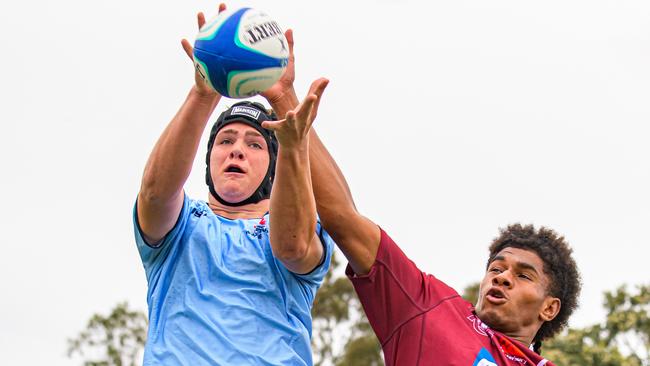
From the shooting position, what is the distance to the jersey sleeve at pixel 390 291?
659 centimetres

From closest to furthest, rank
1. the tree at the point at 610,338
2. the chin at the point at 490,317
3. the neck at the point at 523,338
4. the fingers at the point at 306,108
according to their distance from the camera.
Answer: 1. the fingers at the point at 306,108
2. the chin at the point at 490,317
3. the neck at the point at 523,338
4. the tree at the point at 610,338

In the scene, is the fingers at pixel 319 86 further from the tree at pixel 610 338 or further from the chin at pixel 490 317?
the tree at pixel 610 338

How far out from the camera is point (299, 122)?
5609mm

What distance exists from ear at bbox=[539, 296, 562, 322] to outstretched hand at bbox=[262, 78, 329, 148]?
8.29ft

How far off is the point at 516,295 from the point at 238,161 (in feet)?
7.00

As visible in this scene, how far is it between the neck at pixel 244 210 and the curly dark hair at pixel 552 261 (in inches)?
76.8

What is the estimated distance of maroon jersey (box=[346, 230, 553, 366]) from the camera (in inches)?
256

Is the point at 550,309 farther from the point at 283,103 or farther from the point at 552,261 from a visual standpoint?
the point at 283,103

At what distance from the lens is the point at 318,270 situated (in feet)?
20.2

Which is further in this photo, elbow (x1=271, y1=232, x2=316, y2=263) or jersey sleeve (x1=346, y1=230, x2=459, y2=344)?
jersey sleeve (x1=346, y1=230, x2=459, y2=344)

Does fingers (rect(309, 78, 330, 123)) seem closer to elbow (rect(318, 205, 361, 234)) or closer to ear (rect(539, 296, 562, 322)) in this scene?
elbow (rect(318, 205, 361, 234))

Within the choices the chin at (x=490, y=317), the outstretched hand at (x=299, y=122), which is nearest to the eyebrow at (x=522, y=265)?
the chin at (x=490, y=317)

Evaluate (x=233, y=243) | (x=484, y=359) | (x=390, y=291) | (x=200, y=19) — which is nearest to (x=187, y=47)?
(x=200, y=19)

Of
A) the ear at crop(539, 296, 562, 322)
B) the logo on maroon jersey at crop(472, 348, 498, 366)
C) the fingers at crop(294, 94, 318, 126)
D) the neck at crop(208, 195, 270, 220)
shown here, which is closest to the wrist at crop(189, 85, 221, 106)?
the fingers at crop(294, 94, 318, 126)
